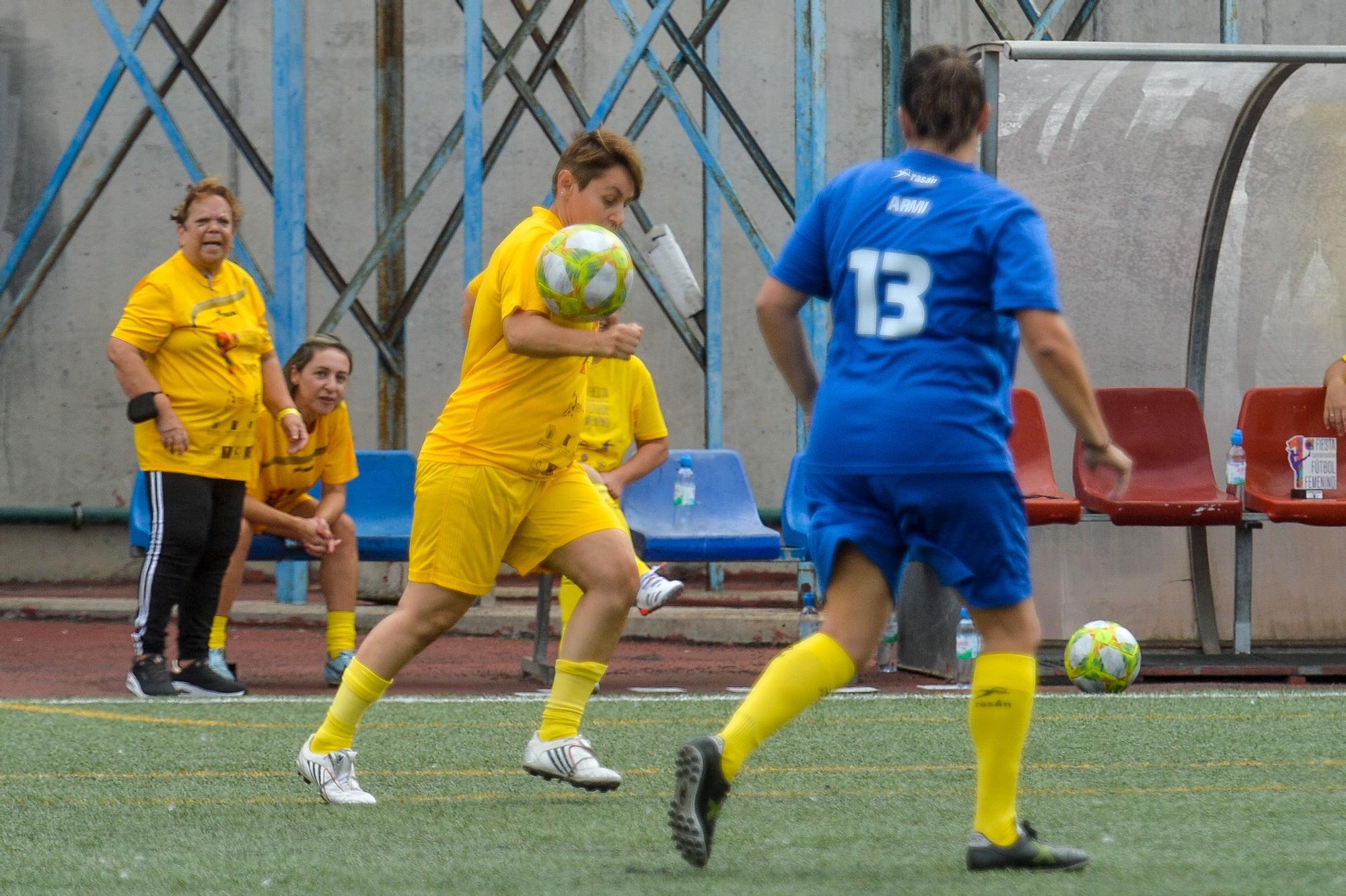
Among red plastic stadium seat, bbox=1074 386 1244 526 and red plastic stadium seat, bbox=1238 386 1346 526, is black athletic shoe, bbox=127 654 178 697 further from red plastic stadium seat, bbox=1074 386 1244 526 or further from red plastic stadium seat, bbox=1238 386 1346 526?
red plastic stadium seat, bbox=1238 386 1346 526

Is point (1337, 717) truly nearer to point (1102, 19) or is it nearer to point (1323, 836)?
point (1323, 836)

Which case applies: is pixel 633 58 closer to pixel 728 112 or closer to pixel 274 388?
pixel 728 112

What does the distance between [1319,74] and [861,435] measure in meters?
6.54

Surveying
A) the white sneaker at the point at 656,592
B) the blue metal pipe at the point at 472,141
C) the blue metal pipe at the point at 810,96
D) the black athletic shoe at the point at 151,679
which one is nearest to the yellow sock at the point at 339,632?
the black athletic shoe at the point at 151,679

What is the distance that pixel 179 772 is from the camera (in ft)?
18.1

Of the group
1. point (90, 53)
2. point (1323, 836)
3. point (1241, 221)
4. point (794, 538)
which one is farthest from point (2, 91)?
point (1323, 836)

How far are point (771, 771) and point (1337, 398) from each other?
4.68 metres

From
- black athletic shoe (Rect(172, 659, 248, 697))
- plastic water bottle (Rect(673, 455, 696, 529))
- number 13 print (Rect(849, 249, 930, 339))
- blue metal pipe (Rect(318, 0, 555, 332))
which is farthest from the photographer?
blue metal pipe (Rect(318, 0, 555, 332))

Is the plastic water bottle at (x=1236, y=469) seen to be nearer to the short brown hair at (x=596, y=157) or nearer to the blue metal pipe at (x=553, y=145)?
the blue metal pipe at (x=553, y=145)

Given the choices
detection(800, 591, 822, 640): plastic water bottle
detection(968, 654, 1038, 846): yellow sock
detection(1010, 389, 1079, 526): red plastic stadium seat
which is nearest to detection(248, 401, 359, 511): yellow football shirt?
detection(800, 591, 822, 640): plastic water bottle

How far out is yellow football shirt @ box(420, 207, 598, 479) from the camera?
506cm

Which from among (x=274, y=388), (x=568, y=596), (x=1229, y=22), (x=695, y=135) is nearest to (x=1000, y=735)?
(x=568, y=596)

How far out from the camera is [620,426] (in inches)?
317

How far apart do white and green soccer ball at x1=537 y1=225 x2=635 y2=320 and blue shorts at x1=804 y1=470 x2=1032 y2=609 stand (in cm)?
116
